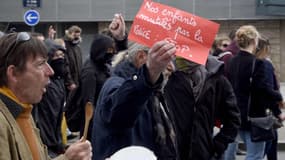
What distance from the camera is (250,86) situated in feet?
22.4

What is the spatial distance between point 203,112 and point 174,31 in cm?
177

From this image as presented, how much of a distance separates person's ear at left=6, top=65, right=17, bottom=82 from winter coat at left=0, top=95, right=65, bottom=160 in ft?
0.30

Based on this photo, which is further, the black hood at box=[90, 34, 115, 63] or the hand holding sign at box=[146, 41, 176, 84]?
the black hood at box=[90, 34, 115, 63]

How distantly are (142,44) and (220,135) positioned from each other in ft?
7.18

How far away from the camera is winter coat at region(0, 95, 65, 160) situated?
258 centimetres

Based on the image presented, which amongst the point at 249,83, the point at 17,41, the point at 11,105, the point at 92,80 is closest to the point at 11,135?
the point at 11,105

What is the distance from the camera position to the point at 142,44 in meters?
3.52

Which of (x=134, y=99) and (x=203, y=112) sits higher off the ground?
(x=134, y=99)

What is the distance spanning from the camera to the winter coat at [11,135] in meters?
2.58

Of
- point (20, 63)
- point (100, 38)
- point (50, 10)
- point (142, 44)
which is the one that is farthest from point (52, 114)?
point (50, 10)

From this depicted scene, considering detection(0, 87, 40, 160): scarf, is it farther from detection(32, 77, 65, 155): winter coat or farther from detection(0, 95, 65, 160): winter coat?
detection(32, 77, 65, 155): winter coat

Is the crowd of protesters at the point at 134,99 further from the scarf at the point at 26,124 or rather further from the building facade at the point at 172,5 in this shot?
the building facade at the point at 172,5

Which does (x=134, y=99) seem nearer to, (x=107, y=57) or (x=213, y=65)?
(x=213, y=65)

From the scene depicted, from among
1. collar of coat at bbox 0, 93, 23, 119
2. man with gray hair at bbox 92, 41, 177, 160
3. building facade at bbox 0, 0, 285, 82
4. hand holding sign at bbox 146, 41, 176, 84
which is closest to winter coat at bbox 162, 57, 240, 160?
man with gray hair at bbox 92, 41, 177, 160
